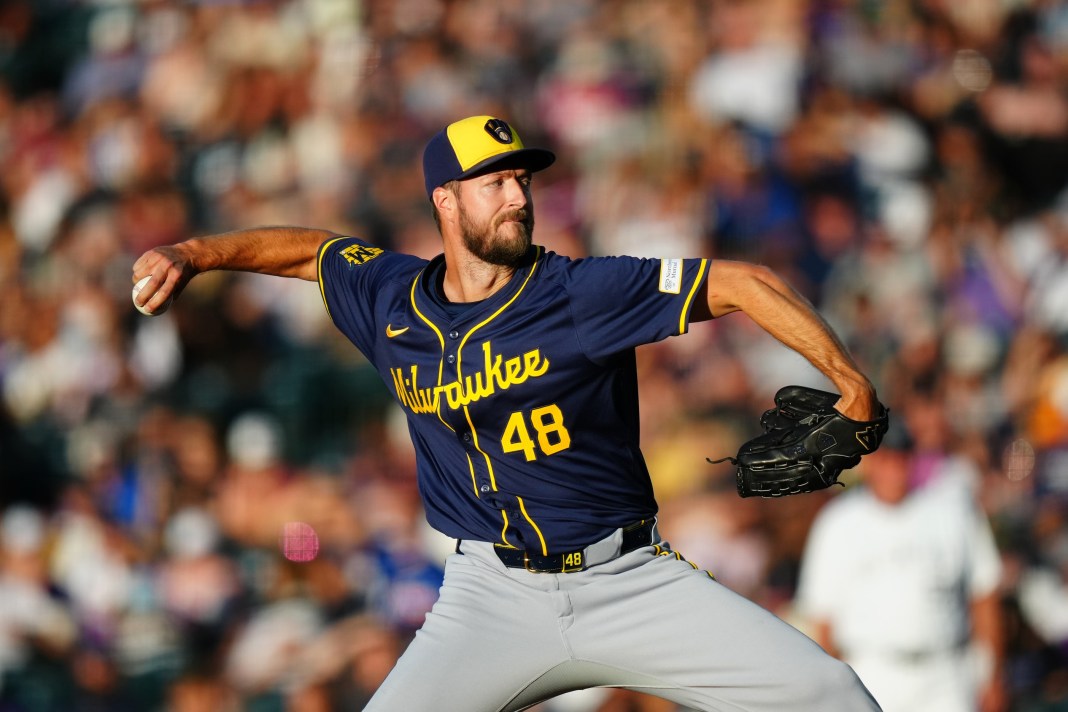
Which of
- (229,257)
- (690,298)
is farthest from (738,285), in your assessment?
(229,257)

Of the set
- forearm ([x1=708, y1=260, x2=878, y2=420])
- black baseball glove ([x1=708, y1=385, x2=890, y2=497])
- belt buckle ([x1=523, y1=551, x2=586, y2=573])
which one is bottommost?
belt buckle ([x1=523, y1=551, x2=586, y2=573])

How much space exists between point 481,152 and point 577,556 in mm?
1185

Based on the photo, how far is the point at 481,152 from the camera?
3914 mm

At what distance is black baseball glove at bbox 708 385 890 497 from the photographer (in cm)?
347

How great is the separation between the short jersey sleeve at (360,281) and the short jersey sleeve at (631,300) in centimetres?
64

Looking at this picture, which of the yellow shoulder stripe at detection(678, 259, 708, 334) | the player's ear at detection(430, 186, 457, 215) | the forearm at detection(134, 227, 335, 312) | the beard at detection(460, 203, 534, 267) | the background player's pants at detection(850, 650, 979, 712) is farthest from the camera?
the background player's pants at detection(850, 650, 979, 712)

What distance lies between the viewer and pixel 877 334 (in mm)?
6664

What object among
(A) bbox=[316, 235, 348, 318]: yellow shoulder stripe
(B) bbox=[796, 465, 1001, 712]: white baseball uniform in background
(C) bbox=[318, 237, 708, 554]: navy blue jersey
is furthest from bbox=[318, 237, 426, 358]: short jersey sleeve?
(B) bbox=[796, 465, 1001, 712]: white baseball uniform in background

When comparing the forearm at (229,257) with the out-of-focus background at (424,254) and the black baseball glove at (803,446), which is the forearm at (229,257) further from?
the out-of-focus background at (424,254)

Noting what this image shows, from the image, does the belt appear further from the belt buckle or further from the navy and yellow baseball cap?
the navy and yellow baseball cap

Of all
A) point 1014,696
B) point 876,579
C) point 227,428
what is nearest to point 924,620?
point 876,579

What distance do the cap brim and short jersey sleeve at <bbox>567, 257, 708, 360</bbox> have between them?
16.1 inches

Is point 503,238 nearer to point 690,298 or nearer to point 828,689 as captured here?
point 690,298

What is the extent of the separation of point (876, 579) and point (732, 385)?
1.42m
